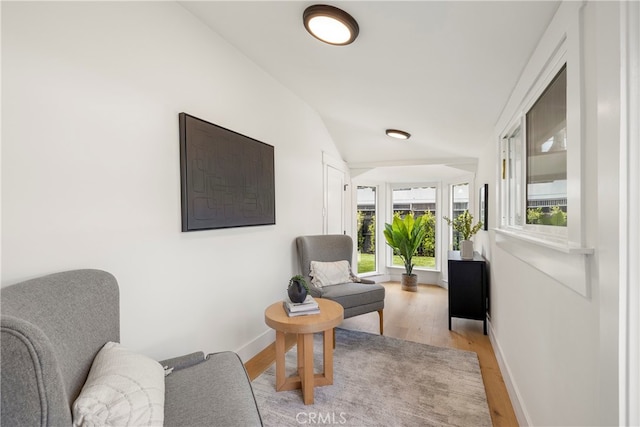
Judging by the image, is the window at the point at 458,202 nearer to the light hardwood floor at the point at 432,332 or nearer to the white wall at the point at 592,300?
the light hardwood floor at the point at 432,332

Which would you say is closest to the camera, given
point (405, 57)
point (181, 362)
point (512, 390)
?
point (181, 362)

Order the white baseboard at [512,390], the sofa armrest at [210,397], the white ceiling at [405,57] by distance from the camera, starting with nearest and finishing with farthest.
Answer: the sofa armrest at [210,397] → the white ceiling at [405,57] → the white baseboard at [512,390]

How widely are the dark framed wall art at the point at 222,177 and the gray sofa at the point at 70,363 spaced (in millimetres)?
745

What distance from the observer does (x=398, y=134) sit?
351 centimetres

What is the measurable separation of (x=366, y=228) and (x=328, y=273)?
2.55m

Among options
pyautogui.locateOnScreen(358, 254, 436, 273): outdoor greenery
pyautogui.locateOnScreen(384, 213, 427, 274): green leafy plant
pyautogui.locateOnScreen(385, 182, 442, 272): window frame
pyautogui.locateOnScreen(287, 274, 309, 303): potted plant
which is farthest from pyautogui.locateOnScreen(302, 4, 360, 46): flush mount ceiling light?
pyautogui.locateOnScreen(358, 254, 436, 273): outdoor greenery

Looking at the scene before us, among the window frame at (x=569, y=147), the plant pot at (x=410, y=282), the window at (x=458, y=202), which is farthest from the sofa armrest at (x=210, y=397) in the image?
the window at (x=458, y=202)

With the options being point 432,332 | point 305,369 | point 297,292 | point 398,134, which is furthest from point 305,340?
point 398,134

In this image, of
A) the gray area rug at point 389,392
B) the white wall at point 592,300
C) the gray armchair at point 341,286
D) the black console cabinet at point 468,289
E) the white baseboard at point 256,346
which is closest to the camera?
the white wall at point 592,300

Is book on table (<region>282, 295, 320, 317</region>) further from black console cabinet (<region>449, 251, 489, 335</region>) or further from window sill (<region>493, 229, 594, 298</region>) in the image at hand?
black console cabinet (<region>449, 251, 489, 335</region>)

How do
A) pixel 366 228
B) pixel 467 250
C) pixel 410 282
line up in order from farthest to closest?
pixel 366 228, pixel 410 282, pixel 467 250

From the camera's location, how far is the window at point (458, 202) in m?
4.94

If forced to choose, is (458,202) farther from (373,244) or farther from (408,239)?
(373,244)

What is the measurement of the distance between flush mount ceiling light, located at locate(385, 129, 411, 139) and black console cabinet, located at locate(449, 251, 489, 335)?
151 cm
